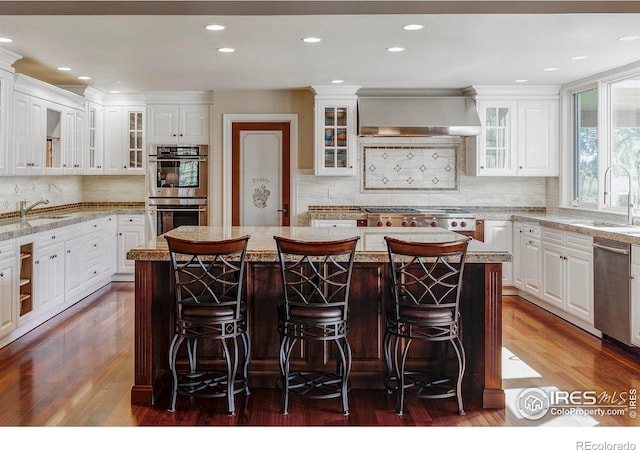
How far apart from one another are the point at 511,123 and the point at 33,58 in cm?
499

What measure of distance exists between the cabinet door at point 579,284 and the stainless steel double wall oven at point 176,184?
4157mm


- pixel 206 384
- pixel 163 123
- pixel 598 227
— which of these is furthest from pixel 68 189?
pixel 598 227

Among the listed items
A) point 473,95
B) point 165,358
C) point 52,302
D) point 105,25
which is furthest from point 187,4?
point 473,95

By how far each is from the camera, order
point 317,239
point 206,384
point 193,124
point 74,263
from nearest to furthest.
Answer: point 206,384 → point 317,239 → point 74,263 → point 193,124

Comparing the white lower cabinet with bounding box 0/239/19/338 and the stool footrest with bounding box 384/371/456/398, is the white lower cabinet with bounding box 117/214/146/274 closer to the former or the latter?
the white lower cabinet with bounding box 0/239/19/338

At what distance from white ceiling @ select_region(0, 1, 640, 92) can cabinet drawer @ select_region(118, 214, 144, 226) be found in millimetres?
1585

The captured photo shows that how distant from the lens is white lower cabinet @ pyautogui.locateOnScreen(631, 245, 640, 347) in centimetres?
418

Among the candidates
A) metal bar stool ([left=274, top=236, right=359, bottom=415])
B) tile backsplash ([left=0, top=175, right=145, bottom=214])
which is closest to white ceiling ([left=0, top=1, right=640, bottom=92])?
tile backsplash ([left=0, top=175, right=145, bottom=214])

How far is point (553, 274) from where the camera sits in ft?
18.3

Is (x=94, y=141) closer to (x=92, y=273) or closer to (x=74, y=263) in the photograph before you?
(x=92, y=273)

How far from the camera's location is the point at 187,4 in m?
3.17

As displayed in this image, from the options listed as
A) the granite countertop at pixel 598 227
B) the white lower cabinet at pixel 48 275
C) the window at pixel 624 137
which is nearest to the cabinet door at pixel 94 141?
the white lower cabinet at pixel 48 275

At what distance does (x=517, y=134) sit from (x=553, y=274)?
1.89 metres
